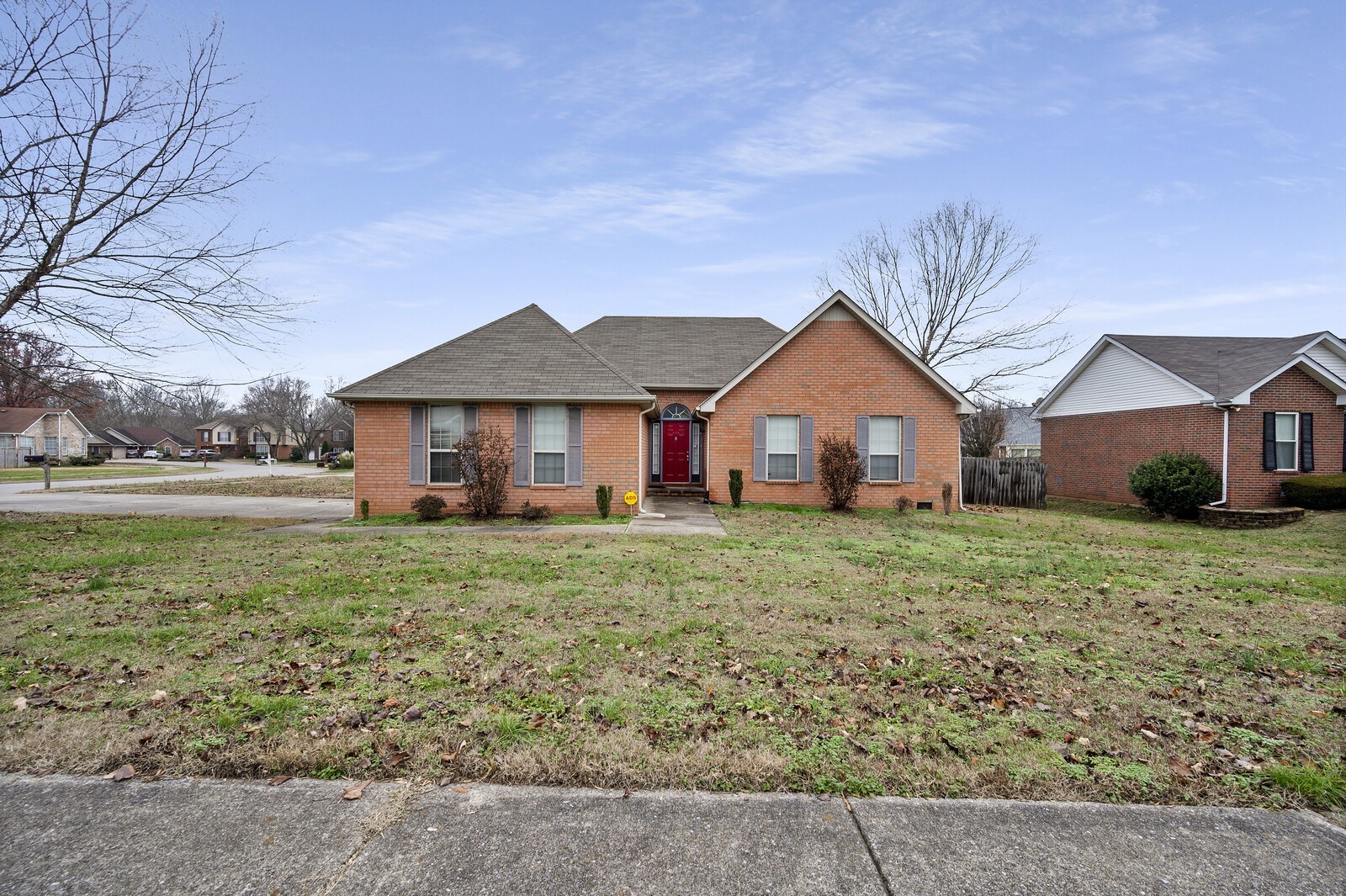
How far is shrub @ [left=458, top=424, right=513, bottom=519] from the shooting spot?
1424 cm

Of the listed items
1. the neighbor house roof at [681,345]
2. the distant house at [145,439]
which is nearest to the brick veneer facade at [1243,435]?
the neighbor house roof at [681,345]

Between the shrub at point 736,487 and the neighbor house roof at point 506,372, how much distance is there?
138 inches

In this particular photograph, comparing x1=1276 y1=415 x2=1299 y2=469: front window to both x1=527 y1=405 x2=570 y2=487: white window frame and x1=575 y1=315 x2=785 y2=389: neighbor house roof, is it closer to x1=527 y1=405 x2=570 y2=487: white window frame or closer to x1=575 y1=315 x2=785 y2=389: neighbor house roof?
x1=575 y1=315 x2=785 y2=389: neighbor house roof

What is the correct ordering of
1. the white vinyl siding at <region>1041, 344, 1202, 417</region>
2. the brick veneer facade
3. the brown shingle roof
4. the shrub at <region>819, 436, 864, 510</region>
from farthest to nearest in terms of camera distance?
1. the white vinyl siding at <region>1041, 344, 1202, 417</region>
2. the brown shingle roof
3. the brick veneer facade
4. the shrub at <region>819, 436, 864, 510</region>

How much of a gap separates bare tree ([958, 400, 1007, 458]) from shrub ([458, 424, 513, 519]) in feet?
87.6

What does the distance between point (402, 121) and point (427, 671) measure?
44.6 ft

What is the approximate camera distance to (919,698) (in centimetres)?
420

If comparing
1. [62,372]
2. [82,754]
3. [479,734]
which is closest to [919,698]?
[479,734]

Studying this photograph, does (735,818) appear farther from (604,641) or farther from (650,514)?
(650,514)

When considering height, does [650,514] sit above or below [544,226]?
below

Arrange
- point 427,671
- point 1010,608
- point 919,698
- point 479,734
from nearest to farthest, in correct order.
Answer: point 479,734, point 919,698, point 427,671, point 1010,608

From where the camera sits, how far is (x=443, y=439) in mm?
15234

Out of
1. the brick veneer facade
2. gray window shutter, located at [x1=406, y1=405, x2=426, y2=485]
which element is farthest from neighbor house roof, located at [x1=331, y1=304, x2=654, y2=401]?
the brick veneer facade

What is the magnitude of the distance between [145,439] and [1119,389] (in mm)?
110201
